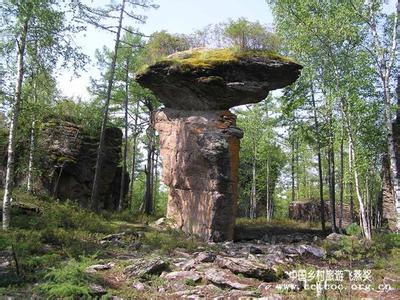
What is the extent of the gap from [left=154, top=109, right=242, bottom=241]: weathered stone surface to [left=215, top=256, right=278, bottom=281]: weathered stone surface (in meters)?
6.28

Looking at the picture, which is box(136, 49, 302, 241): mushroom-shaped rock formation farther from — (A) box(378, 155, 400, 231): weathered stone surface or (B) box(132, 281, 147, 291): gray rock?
(A) box(378, 155, 400, 231): weathered stone surface

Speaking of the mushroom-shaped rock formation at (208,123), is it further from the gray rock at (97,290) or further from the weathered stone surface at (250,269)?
the gray rock at (97,290)

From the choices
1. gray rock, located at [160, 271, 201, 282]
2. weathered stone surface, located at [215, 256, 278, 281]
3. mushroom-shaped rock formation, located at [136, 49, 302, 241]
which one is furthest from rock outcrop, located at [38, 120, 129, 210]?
weathered stone surface, located at [215, 256, 278, 281]

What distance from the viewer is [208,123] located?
16.2 meters

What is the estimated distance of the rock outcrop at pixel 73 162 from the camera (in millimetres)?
19453

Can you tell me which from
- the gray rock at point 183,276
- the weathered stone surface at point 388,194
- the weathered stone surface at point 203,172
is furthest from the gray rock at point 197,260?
the weathered stone surface at point 388,194

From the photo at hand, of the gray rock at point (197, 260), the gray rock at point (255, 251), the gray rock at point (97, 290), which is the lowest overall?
the gray rock at point (97, 290)

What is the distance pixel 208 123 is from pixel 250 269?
845 cm

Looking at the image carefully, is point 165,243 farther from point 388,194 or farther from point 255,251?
point 388,194

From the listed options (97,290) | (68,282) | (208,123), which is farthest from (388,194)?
(68,282)

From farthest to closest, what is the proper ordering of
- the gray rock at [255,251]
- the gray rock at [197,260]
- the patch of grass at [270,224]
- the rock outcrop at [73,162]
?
the patch of grass at [270,224] < the rock outcrop at [73,162] < the gray rock at [255,251] < the gray rock at [197,260]

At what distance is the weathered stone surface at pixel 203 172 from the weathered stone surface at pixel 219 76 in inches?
27.2

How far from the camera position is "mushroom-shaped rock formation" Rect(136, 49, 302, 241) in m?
15.6

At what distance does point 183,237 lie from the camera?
14.6 metres
